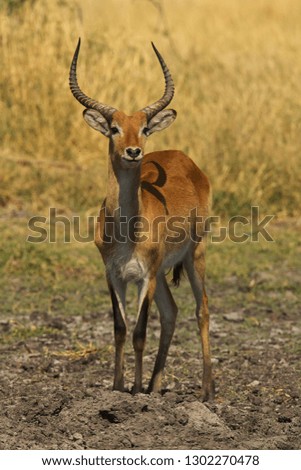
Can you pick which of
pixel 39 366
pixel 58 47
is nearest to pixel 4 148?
pixel 58 47

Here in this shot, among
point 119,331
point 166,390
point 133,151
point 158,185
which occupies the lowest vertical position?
point 166,390

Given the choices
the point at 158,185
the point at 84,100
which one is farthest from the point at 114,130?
the point at 158,185

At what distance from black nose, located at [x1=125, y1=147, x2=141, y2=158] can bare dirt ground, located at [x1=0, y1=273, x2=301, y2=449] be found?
150cm

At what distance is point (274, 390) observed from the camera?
776 cm

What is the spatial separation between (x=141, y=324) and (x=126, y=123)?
1.34 metres

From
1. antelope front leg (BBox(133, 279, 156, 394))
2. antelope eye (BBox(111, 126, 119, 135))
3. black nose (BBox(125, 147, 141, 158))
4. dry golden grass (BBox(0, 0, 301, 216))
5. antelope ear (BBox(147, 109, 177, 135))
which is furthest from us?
dry golden grass (BBox(0, 0, 301, 216))

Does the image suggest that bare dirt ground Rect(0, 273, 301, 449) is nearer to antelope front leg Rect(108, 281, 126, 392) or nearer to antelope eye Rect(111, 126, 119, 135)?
antelope front leg Rect(108, 281, 126, 392)

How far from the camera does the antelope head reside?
7203 mm

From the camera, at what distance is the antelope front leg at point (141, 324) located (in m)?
7.45

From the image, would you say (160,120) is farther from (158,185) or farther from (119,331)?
(119,331)

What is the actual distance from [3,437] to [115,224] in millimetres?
1854

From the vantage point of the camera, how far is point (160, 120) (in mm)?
7746

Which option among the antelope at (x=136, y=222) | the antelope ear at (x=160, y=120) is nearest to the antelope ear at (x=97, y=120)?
the antelope at (x=136, y=222)

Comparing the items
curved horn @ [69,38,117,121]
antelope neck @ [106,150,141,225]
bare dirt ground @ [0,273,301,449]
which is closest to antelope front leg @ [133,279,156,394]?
bare dirt ground @ [0,273,301,449]
